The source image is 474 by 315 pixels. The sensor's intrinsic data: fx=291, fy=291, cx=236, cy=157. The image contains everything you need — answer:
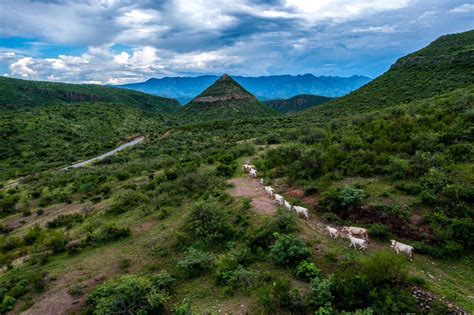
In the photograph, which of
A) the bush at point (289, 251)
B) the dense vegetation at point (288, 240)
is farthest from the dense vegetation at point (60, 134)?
the bush at point (289, 251)

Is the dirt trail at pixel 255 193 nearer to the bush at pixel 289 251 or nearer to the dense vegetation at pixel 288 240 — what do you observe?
the dense vegetation at pixel 288 240

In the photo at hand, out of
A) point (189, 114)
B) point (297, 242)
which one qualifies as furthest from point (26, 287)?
point (189, 114)

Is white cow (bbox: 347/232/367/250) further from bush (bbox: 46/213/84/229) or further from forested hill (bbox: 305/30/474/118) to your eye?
forested hill (bbox: 305/30/474/118)

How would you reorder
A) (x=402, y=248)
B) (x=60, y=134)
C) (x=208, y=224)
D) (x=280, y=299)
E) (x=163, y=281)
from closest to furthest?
(x=280, y=299) → (x=402, y=248) → (x=163, y=281) → (x=208, y=224) → (x=60, y=134)

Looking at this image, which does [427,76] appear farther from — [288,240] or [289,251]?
[289,251]

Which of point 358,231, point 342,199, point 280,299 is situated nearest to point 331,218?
point 342,199
